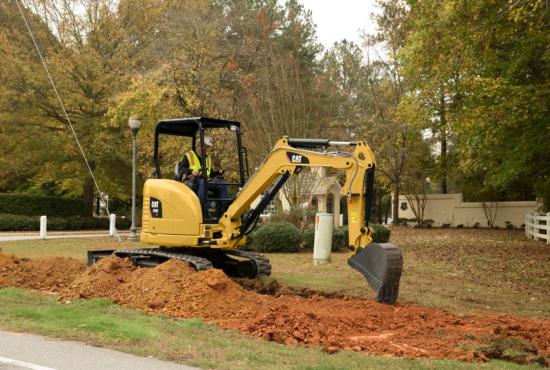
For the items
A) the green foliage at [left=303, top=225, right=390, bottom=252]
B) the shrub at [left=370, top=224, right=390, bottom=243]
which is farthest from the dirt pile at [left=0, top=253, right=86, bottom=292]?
the shrub at [left=370, top=224, right=390, bottom=243]

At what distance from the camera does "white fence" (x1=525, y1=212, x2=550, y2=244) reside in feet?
91.6

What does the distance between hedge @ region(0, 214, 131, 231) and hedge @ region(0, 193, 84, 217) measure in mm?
4909

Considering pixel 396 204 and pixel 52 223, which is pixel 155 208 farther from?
pixel 396 204

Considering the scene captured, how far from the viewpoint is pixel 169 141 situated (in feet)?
87.8

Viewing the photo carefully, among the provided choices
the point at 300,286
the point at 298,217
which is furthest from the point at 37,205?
the point at 300,286

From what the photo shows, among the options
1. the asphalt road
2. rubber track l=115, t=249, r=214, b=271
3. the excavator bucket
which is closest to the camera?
the asphalt road

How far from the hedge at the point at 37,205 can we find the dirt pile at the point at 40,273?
88.7ft

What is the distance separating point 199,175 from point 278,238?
9483mm

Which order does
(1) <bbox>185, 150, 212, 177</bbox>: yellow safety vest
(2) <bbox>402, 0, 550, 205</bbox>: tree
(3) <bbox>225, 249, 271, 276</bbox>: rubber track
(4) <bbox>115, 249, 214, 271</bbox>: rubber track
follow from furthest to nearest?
(2) <bbox>402, 0, 550, 205</bbox>: tree
(3) <bbox>225, 249, 271, 276</bbox>: rubber track
(1) <bbox>185, 150, 212, 177</bbox>: yellow safety vest
(4) <bbox>115, 249, 214, 271</bbox>: rubber track

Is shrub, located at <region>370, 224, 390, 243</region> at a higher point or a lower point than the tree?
lower

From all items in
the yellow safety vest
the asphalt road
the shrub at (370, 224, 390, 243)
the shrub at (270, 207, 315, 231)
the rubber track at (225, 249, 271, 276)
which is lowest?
the asphalt road

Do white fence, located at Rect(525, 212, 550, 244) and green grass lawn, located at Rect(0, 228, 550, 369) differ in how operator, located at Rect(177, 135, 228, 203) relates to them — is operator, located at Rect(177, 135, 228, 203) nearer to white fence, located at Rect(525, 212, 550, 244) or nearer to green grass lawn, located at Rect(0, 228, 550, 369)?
green grass lawn, located at Rect(0, 228, 550, 369)

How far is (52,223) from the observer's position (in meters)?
34.7

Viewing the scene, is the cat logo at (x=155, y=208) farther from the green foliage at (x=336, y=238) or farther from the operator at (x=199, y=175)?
the green foliage at (x=336, y=238)
